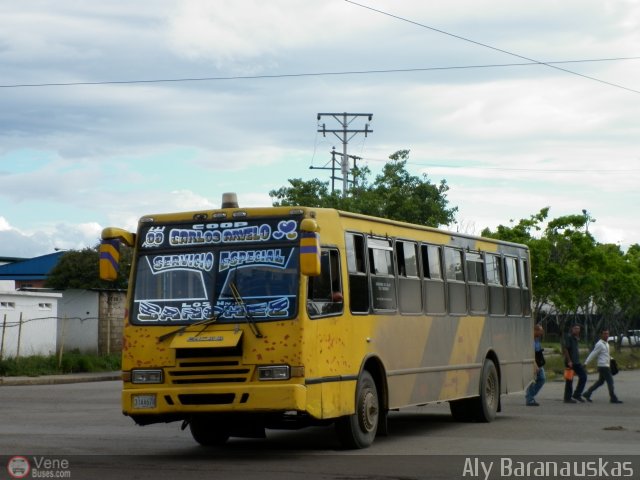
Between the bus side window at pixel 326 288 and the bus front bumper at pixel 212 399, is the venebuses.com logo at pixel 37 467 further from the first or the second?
the bus side window at pixel 326 288

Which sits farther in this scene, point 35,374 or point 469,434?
point 35,374

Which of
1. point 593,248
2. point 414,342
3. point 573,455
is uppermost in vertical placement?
point 593,248

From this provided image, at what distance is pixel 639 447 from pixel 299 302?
4862 millimetres

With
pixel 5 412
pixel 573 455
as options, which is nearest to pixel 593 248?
pixel 5 412

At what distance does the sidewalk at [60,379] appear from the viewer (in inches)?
1355

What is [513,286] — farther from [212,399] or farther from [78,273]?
[78,273]

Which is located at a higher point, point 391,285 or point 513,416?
point 391,285

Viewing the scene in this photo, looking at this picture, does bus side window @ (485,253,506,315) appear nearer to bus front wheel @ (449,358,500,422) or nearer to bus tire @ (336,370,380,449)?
bus front wheel @ (449,358,500,422)

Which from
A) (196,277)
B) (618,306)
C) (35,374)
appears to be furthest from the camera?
(618,306)

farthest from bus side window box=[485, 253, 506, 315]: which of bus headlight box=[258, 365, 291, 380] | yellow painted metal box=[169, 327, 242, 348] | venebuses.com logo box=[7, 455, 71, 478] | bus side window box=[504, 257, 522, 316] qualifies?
venebuses.com logo box=[7, 455, 71, 478]

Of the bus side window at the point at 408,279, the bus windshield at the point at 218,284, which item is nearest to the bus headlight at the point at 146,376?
the bus windshield at the point at 218,284

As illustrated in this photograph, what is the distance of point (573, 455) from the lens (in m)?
14.0

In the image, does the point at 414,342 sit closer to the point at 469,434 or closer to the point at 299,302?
the point at 469,434

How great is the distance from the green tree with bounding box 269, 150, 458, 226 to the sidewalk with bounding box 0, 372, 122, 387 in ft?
59.5
